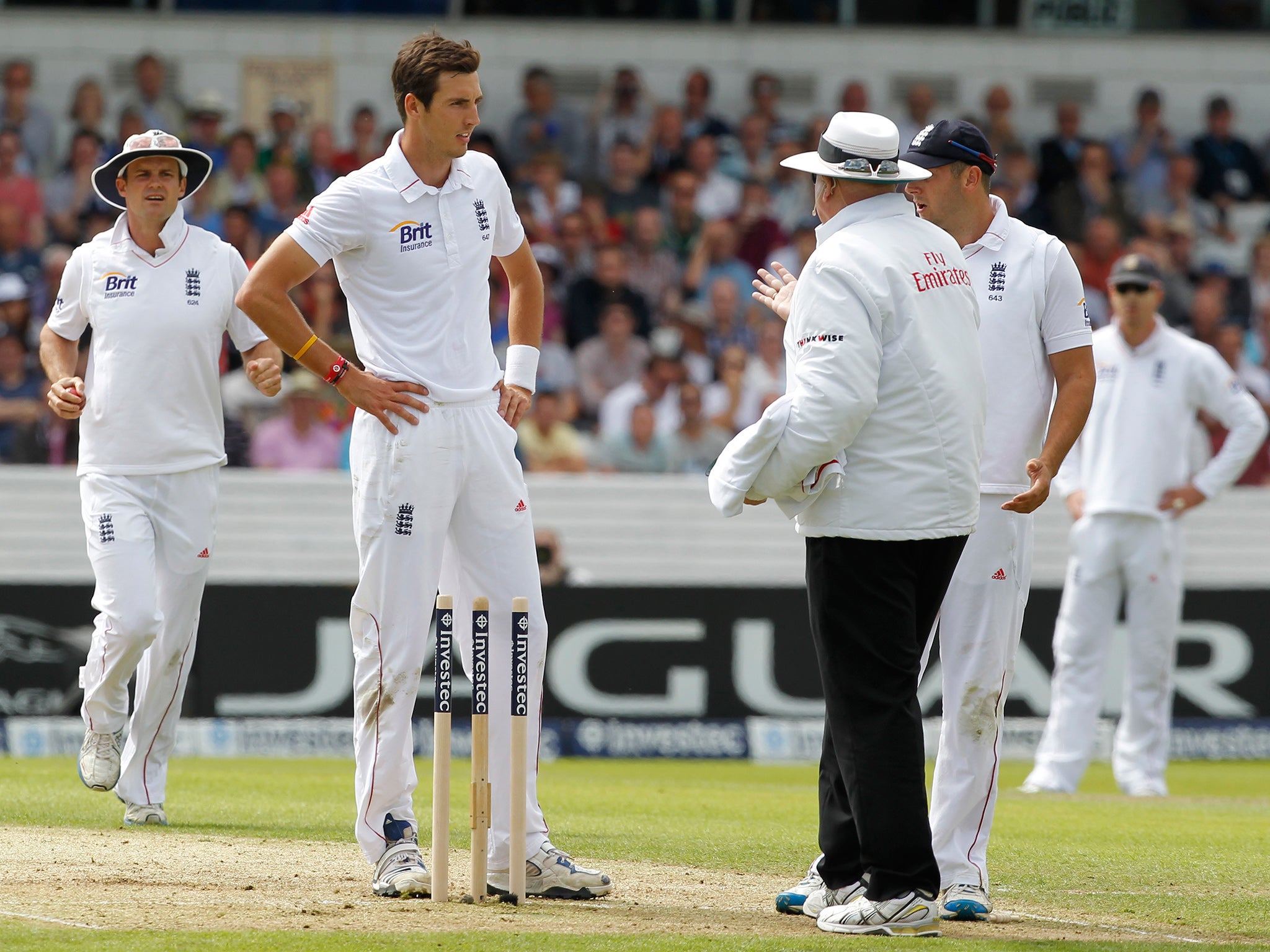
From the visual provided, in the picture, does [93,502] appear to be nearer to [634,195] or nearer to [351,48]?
[634,195]

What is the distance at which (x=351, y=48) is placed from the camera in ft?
66.3

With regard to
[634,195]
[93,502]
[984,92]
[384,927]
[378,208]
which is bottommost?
[384,927]

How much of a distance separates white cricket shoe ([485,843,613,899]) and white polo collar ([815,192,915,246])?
7.12 ft

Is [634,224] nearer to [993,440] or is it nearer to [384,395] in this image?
[993,440]

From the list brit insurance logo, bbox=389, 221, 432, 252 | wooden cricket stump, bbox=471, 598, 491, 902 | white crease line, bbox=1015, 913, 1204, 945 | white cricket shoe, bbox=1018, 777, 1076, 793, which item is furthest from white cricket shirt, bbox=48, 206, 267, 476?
white cricket shoe, bbox=1018, 777, 1076, 793

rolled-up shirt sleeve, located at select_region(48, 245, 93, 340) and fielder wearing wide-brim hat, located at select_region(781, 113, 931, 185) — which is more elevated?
fielder wearing wide-brim hat, located at select_region(781, 113, 931, 185)

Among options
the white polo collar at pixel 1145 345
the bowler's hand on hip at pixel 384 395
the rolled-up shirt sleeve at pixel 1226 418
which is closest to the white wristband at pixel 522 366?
the bowler's hand on hip at pixel 384 395

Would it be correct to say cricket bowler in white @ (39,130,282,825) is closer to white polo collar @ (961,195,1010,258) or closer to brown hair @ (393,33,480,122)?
brown hair @ (393,33,480,122)

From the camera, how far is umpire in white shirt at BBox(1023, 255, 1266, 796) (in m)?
11.0

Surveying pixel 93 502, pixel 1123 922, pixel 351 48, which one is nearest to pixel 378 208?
pixel 93 502

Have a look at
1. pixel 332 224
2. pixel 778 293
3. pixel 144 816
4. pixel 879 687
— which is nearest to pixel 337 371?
pixel 332 224

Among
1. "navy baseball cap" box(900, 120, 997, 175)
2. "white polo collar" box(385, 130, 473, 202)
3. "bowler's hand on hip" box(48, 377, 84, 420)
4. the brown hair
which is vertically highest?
the brown hair

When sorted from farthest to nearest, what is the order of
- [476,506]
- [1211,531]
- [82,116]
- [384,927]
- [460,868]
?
[82,116]
[1211,531]
[460,868]
[476,506]
[384,927]

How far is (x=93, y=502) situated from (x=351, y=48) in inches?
531
